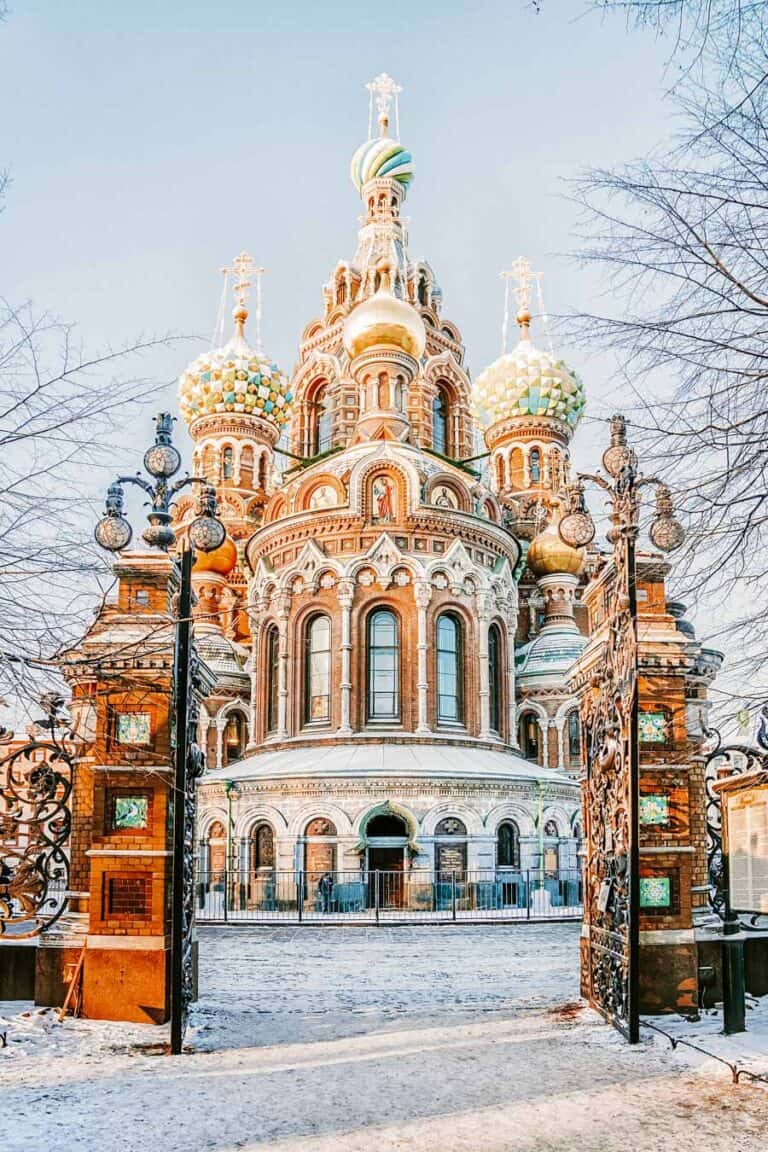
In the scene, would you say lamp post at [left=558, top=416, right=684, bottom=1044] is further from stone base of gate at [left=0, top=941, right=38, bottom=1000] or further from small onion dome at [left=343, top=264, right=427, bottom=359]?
small onion dome at [left=343, top=264, right=427, bottom=359]

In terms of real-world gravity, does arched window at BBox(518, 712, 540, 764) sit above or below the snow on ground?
above

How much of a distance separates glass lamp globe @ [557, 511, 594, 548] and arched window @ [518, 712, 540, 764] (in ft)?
79.5

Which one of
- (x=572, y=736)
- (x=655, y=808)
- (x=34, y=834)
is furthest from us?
(x=572, y=736)

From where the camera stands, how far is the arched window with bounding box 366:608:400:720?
27.9 m

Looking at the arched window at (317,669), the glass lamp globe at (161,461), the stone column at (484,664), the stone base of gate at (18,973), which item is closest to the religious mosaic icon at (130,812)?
the stone base of gate at (18,973)

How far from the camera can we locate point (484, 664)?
28672 millimetres

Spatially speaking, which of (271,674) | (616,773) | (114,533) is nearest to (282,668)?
(271,674)

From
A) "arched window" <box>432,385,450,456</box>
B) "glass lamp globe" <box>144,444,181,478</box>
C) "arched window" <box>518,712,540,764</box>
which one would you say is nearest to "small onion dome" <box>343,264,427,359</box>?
"arched window" <box>432,385,450,456</box>

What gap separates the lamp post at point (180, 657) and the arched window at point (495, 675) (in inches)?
789

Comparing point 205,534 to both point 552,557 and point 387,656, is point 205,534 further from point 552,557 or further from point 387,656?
point 552,557

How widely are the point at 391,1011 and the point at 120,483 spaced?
17.9ft

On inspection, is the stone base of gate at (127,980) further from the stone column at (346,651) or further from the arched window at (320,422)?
the arched window at (320,422)

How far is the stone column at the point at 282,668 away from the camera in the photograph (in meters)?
28.4

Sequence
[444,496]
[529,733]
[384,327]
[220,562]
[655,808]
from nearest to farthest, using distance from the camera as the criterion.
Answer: [655,808], [444,496], [384,327], [529,733], [220,562]
